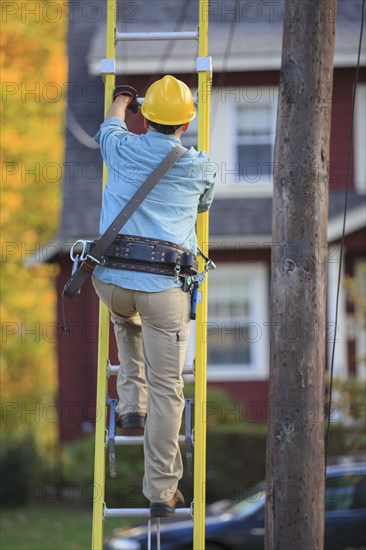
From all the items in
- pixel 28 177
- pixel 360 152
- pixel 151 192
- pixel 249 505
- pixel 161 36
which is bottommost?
pixel 249 505

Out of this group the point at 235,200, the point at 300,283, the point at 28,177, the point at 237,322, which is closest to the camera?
the point at 300,283

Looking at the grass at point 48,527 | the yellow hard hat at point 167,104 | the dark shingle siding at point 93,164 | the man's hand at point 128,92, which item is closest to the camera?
the yellow hard hat at point 167,104

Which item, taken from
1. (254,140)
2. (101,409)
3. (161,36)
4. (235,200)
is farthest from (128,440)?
(254,140)

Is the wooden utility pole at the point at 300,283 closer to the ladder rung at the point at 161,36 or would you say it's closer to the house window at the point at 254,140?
the ladder rung at the point at 161,36

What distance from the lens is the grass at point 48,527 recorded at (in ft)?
44.5

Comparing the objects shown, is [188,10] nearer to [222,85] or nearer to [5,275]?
[222,85]

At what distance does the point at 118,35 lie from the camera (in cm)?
636

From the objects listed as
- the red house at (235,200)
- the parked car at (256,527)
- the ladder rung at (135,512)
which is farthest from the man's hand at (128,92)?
the red house at (235,200)

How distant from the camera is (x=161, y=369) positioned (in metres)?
5.71

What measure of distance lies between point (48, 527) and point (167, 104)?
10.5m

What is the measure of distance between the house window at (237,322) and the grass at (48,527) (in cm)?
359

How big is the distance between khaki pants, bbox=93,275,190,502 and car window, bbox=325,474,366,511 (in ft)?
20.9

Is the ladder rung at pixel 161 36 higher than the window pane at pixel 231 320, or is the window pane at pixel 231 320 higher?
the ladder rung at pixel 161 36

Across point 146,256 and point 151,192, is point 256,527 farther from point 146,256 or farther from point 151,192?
point 151,192
